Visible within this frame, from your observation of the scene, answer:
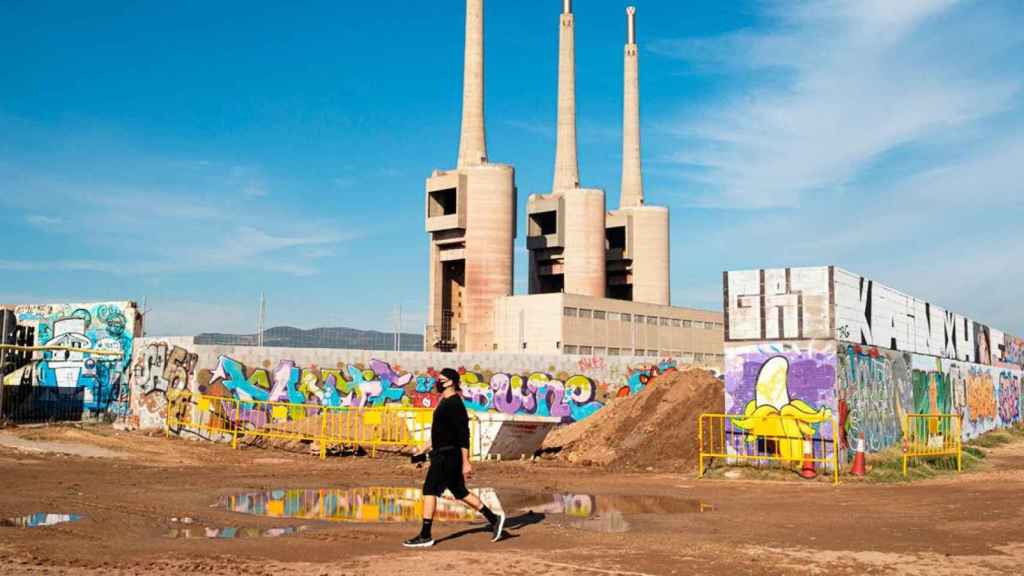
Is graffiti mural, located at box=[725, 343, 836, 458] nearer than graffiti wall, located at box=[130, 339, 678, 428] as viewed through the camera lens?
Yes

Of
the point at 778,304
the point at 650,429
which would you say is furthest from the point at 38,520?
the point at 650,429

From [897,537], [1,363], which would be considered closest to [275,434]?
[1,363]

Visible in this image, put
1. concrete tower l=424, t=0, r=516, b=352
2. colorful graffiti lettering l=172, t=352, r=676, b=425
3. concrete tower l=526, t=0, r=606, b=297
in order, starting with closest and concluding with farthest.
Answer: colorful graffiti lettering l=172, t=352, r=676, b=425 < concrete tower l=424, t=0, r=516, b=352 < concrete tower l=526, t=0, r=606, b=297

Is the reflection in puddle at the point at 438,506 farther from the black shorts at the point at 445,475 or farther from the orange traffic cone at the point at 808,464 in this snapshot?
the orange traffic cone at the point at 808,464

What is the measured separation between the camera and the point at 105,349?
37.7 metres

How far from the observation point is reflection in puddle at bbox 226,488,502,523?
1301cm

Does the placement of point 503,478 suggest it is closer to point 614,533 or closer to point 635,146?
point 614,533

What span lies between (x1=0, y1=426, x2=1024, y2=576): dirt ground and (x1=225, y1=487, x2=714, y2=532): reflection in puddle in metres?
0.18

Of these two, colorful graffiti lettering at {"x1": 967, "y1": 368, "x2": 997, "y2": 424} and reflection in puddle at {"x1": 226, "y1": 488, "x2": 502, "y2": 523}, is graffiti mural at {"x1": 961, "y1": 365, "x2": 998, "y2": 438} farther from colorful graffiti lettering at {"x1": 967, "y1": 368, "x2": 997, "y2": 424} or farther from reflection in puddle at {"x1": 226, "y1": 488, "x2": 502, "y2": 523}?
reflection in puddle at {"x1": 226, "y1": 488, "x2": 502, "y2": 523}

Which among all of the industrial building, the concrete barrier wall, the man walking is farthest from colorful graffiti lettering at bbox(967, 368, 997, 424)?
the man walking

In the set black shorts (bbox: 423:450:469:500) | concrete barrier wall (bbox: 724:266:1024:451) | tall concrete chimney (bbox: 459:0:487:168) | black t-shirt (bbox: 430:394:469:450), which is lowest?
black shorts (bbox: 423:450:469:500)

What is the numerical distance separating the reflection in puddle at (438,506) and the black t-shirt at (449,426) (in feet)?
8.14

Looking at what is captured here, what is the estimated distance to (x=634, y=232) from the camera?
270 ft

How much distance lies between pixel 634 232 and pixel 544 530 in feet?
235
